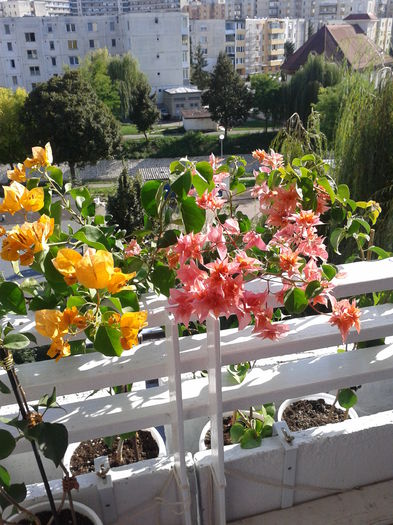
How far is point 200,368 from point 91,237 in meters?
0.29

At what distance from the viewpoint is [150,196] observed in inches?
24.7

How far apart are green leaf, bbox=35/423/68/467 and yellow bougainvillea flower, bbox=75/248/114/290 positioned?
25cm

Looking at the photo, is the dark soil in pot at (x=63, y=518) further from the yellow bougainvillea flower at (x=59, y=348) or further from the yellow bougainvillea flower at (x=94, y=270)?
the yellow bougainvillea flower at (x=94, y=270)

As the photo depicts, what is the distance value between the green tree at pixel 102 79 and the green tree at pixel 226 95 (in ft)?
12.6

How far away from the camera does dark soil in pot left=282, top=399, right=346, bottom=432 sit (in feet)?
3.50

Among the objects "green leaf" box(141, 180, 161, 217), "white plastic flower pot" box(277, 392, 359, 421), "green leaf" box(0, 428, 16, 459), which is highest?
"green leaf" box(141, 180, 161, 217)

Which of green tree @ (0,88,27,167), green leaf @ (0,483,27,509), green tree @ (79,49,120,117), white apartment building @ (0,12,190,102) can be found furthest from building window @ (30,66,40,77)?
green leaf @ (0,483,27,509)

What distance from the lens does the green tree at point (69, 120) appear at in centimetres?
1187

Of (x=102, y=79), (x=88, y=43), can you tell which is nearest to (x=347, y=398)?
(x=102, y=79)

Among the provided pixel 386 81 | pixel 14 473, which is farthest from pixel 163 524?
pixel 386 81

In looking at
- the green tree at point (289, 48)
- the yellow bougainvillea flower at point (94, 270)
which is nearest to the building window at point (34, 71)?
the green tree at point (289, 48)

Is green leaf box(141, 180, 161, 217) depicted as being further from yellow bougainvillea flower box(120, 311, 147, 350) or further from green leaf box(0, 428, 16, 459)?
green leaf box(0, 428, 16, 459)

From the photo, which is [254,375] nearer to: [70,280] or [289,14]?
[70,280]

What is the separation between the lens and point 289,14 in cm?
5112
